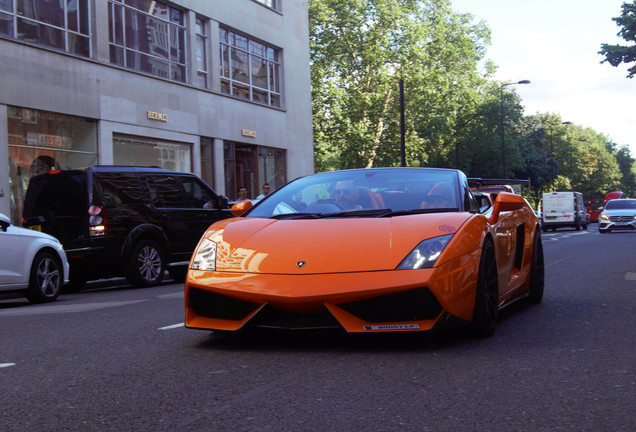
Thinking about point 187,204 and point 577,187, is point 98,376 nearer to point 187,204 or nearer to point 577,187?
point 187,204

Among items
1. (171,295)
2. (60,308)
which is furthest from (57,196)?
(60,308)

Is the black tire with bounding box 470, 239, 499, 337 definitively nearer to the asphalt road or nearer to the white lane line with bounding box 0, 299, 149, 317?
the asphalt road

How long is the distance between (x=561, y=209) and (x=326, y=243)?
4302 centimetres

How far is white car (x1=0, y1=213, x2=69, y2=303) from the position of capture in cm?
1029

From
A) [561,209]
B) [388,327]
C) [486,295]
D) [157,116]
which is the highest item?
[157,116]

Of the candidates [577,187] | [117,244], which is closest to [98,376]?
[117,244]

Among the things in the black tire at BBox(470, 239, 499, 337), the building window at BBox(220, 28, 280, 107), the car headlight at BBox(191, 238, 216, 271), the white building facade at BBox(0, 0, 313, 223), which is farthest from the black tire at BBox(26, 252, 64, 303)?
the building window at BBox(220, 28, 280, 107)

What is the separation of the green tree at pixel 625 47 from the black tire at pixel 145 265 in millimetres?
27847

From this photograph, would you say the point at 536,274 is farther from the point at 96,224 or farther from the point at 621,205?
the point at 621,205

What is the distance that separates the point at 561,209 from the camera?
46281 mm

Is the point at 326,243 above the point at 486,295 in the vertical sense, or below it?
above

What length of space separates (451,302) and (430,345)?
0.42m

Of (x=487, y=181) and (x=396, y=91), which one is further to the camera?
(x=396, y=91)

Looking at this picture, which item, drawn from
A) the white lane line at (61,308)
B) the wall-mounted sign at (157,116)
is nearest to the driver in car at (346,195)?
the white lane line at (61,308)
